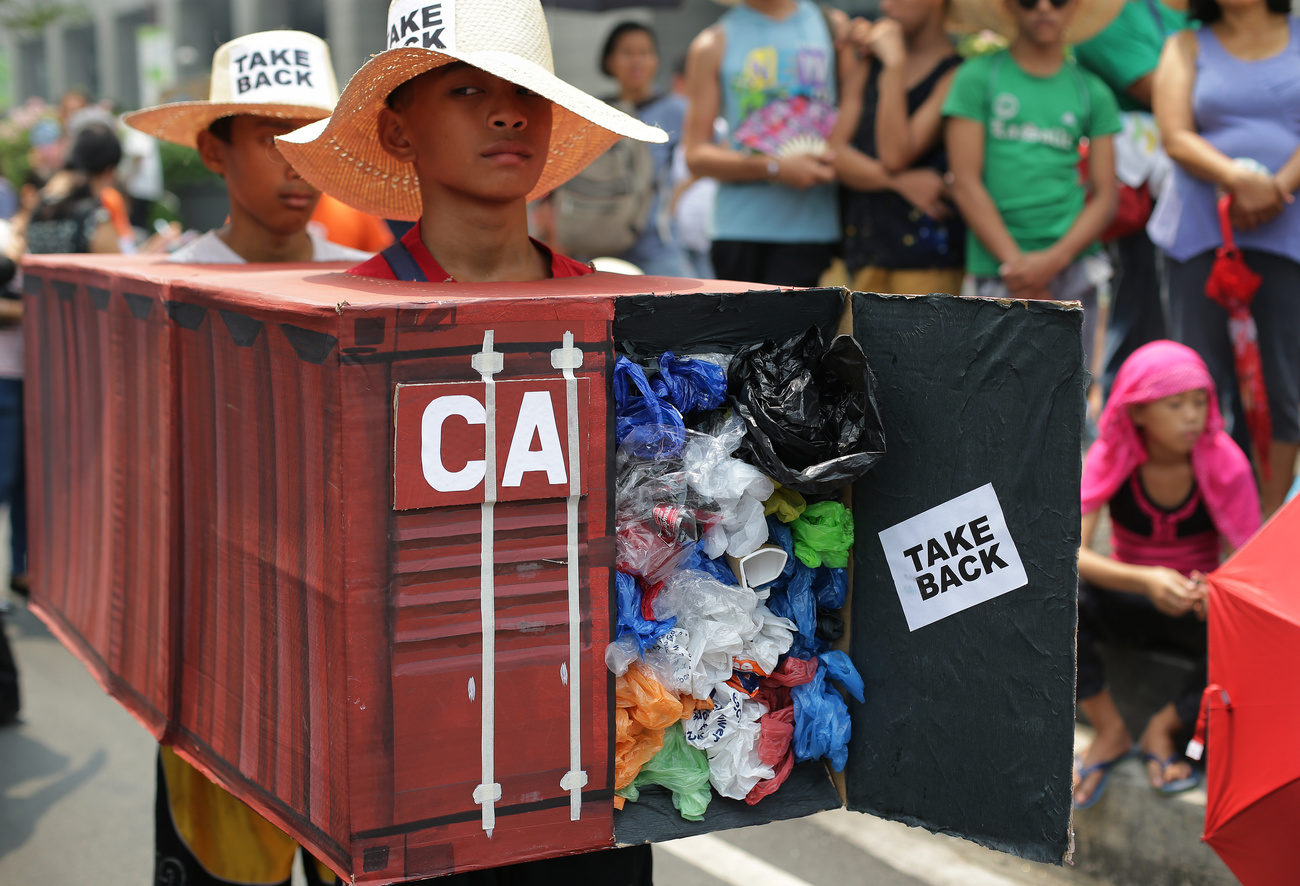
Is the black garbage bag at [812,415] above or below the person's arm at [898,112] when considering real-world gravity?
below

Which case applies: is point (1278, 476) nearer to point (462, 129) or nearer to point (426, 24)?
point (462, 129)

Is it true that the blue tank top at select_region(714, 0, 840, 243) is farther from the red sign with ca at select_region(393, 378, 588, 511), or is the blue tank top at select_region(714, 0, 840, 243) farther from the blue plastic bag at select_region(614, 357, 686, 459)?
the red sign with ca at select_region(393, 378, 588, 511)

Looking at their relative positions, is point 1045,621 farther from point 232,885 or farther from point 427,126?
point 232,885

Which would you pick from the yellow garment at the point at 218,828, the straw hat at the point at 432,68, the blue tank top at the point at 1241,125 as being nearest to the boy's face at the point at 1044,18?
the blue tank top at the point at 1241,125

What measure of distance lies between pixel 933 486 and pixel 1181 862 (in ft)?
6.17

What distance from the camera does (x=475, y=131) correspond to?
2.15 metres

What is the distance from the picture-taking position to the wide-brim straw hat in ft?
14.4

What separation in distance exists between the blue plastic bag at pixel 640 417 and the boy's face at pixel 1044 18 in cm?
291

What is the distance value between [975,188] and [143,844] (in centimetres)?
330

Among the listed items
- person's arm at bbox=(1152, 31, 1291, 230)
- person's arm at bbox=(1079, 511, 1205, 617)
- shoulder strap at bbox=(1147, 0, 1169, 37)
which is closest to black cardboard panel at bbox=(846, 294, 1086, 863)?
person's arm at bbox=(1079, 511, 1205, 617)

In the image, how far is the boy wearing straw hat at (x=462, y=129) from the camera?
209cm

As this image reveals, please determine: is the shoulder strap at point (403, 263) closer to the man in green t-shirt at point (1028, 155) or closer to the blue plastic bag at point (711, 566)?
the blue plastic bag at point (711, 566)

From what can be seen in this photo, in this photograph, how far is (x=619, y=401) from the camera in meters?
1.88

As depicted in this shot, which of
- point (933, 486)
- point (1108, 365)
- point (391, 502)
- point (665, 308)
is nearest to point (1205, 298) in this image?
point (1108, 365)
